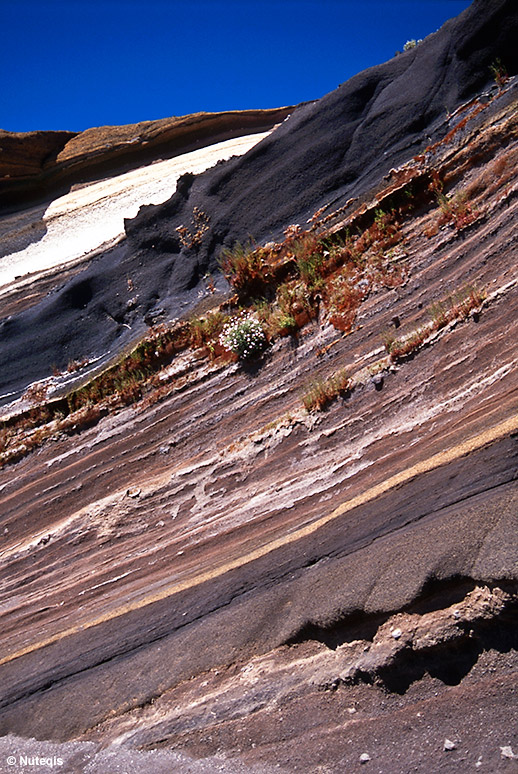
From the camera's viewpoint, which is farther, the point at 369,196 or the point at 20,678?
the point at 369,196

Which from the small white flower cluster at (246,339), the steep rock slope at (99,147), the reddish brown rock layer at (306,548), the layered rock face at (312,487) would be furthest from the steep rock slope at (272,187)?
the steep rock slope at (99,147)

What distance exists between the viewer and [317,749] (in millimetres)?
4684

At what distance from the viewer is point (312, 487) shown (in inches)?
252

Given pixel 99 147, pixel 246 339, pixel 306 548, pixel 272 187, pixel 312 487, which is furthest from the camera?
pixel 99 147

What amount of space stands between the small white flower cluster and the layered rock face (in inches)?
7.6

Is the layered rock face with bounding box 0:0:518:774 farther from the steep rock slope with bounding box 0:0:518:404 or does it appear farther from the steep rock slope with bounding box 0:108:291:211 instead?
the steep rock slope with bounding box 0:108:291:211

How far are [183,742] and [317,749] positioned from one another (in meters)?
1.43

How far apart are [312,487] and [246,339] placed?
272cm

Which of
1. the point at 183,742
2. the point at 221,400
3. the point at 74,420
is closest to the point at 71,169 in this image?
the point at 74,420

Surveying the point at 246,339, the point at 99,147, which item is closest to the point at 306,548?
the point at 246,339

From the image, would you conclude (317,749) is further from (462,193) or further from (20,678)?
(462,193)

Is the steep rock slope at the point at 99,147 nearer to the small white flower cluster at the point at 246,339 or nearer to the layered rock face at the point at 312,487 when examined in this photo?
the layered rock face at the point at 312,487

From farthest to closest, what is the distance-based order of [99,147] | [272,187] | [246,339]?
[99,147]
[272,187]
[246,339]

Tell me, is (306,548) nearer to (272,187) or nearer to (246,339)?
(246,339)
